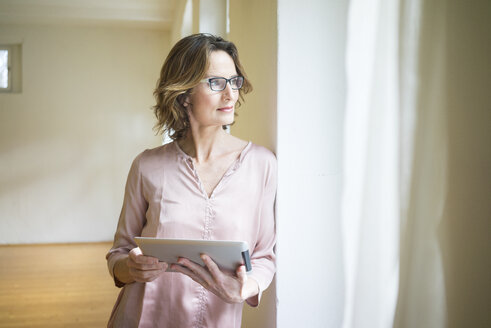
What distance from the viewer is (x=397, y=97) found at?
1272mm

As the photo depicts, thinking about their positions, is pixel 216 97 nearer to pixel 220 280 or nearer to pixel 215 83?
pixel 215 83

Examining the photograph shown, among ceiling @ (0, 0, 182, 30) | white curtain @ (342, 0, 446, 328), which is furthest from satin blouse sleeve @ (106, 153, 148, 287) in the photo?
ceiling @ (0, 0, 182, 30)

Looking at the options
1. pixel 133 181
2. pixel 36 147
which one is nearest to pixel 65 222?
pixel 36 147

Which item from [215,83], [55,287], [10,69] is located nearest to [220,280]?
[215,83]

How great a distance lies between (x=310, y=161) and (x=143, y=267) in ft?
2.02

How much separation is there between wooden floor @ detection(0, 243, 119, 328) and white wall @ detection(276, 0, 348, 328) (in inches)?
112

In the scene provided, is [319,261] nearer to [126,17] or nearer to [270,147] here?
[270,147]

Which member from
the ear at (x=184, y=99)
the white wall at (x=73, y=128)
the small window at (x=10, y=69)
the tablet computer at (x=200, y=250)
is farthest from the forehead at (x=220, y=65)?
the small window at (x=10, y=69)

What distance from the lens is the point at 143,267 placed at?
1315 mm

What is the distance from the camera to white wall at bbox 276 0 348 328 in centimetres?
145

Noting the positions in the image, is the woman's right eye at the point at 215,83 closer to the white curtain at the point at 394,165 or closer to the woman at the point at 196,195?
the woman at the point at 196,195

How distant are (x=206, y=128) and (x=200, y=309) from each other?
58 cm

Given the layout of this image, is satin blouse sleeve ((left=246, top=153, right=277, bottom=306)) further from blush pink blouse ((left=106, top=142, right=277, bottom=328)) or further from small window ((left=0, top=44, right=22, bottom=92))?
small window ((left=0, top=44, right=22, bottom=92))

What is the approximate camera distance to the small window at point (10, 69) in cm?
721
